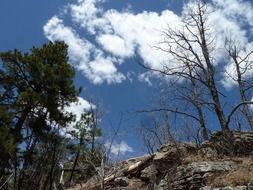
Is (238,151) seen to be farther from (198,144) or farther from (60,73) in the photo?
(60,73)

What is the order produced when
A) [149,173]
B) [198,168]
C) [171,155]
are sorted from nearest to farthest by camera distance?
[198,168] < [171,155] < [149,173]

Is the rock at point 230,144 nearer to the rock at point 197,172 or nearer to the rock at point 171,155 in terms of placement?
the rock at point 171,155

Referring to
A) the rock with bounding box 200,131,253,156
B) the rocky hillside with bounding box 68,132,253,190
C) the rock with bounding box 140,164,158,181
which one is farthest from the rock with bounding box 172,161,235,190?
the rock with bounding box 140,164,158,181

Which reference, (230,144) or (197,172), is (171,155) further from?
(197,172)

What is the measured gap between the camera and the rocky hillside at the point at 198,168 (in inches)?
539

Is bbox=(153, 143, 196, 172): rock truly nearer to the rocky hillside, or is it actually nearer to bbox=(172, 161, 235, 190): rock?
the rocky hillside

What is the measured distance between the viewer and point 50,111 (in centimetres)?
2294

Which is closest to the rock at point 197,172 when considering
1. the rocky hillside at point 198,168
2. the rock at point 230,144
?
the rocky hillside at point 198,168

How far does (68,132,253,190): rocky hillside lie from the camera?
13.7 meters

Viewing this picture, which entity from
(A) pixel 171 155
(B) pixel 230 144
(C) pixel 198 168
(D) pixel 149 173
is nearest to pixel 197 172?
(C) pixel 198 168

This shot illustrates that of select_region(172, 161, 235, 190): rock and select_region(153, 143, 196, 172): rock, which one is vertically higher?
select_region(153, 143, 196, 172): rock

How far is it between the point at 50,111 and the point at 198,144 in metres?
8.33

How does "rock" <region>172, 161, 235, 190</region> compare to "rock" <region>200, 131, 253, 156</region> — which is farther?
"rock" <region>200, 131, 253, 156</region>

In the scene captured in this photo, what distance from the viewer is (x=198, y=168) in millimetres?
14883
